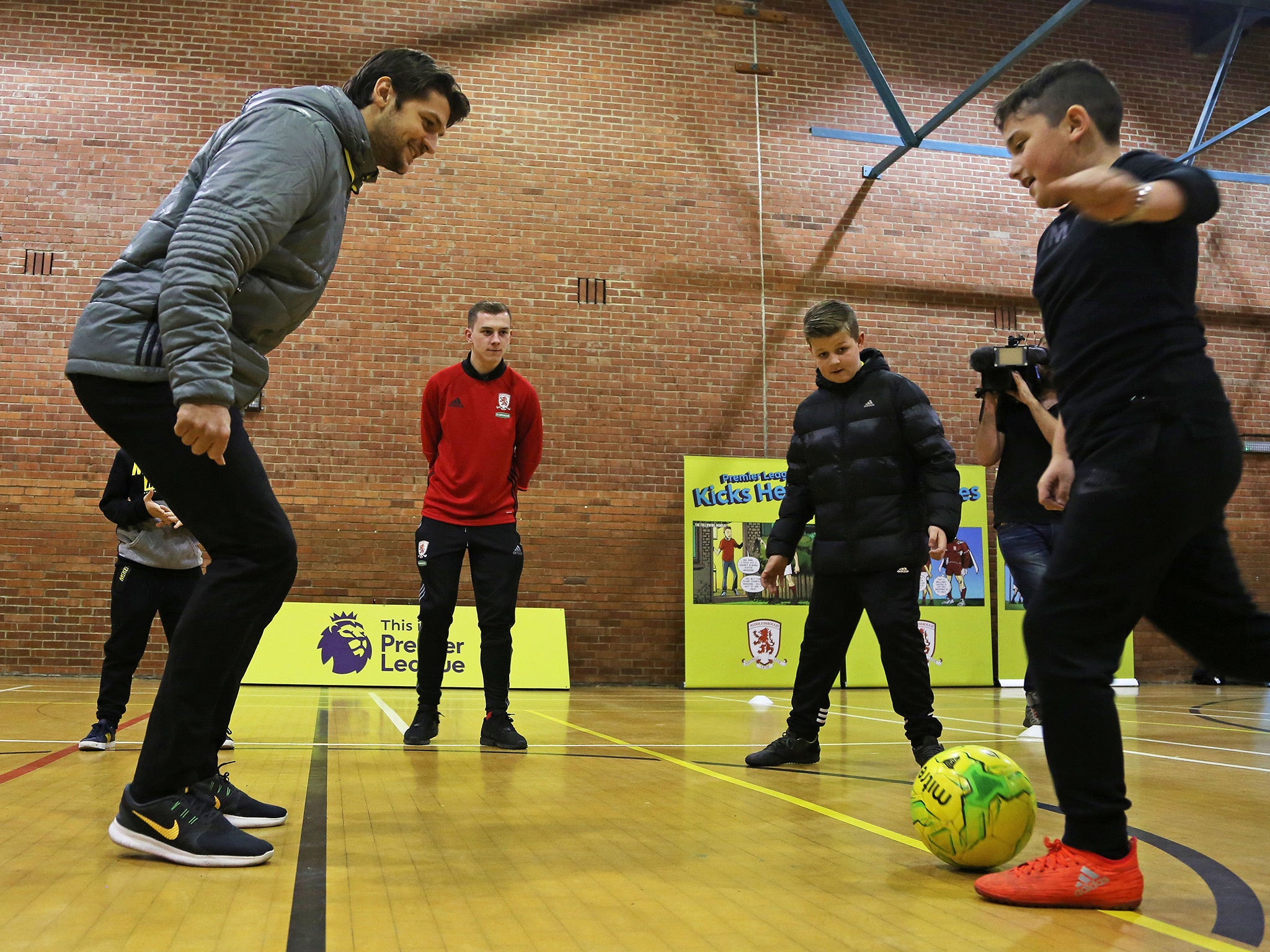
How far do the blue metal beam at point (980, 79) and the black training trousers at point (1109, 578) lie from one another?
7.71 m

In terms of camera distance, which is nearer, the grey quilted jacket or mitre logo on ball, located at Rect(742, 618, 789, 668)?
the grey quilted jacket

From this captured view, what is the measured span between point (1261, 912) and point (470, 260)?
866 centimetres

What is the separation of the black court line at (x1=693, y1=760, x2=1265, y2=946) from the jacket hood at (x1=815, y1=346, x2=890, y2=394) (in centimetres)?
178

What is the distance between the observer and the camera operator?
4.71 meters

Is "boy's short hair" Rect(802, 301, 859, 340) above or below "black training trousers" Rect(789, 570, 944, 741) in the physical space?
above

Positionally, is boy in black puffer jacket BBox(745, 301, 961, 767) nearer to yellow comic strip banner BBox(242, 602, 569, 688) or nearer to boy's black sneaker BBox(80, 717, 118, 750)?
boy's black sneaker BBox(80, 717, 118, 750)

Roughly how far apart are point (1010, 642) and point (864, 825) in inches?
306

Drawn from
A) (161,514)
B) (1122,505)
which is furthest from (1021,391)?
(161,514)

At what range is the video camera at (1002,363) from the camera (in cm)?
445

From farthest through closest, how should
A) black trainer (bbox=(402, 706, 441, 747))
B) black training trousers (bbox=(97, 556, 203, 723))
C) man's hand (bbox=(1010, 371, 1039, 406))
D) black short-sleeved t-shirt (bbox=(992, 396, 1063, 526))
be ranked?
black short-sleeved t-shirt (bbox=(992, 396, 1063, 526)) < man's hand (bbox=(1010, 371, 1039, 406)) < black trainer (bbox=(402, 706, 441, 747)) < black training trousers (bbox=(97, 556, 203, 723))

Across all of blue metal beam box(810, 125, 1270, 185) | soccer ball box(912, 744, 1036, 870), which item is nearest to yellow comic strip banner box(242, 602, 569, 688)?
blue metal beam box(810, 125, 1270, 185)

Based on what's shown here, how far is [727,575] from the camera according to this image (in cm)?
943

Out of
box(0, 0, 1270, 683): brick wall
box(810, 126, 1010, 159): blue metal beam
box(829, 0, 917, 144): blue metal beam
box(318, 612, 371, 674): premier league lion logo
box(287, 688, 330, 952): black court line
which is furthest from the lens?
box(810, 126, 1010, 159): blue metal beam

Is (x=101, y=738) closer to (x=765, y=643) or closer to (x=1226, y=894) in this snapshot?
(x=1226, y=894)
